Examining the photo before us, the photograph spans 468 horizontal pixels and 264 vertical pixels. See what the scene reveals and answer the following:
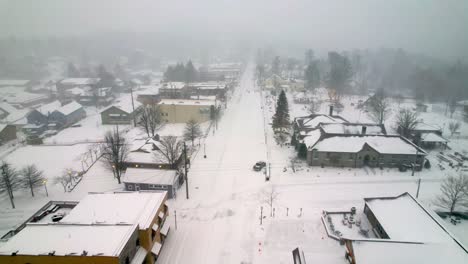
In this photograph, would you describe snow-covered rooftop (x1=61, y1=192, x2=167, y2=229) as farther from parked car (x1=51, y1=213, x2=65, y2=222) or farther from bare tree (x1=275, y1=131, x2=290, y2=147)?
bare tree (x1=275, y1=131, x2=290, y2=147)

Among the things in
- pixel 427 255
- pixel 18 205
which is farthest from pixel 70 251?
pixel 427 255

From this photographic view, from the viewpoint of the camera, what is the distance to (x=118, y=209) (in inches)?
846

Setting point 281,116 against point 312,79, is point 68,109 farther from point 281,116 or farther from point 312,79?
point 312,79

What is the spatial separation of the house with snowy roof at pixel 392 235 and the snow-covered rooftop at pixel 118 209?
37.4 feet

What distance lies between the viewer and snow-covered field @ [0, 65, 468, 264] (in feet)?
72.9

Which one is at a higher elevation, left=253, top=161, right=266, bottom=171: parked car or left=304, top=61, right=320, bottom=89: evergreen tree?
left=304, top=61, right=320, bottom=89: evergreen tree

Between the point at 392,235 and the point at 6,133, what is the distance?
188 ft

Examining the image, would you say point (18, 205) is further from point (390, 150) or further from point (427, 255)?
point (390, 150)

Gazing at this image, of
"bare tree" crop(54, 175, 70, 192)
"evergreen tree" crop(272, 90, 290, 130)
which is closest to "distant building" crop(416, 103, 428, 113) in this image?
"evergreen tree" crop(272, 90, 290, 130)

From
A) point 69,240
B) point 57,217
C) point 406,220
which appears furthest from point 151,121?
point 406,220

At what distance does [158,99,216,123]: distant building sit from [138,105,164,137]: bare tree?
143 centimetres

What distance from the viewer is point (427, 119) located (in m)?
56.6

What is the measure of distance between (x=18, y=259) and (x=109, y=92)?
68781mm

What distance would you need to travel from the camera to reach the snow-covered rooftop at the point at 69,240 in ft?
54.8
